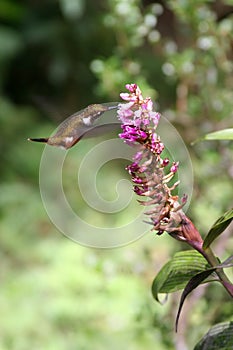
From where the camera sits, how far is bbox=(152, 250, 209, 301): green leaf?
525 millimetres

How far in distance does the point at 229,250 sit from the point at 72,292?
32.8 inches

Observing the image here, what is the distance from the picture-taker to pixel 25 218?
255cm

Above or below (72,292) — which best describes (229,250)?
above

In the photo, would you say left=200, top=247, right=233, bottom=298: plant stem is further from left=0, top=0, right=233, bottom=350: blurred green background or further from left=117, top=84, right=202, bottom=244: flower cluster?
left=0, top=0, right=233, bottom=350: blurred green background

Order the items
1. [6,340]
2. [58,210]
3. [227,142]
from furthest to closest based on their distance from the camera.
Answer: [58,210], [6,340], [227,142]

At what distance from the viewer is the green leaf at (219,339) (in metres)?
0.55

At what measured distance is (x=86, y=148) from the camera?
2594 mm

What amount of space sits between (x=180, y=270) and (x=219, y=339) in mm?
70

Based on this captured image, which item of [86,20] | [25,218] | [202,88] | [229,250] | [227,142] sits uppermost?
[86,20]

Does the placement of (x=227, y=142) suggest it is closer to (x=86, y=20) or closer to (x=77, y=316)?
(x=77, y=316)

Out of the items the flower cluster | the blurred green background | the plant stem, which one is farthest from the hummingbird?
the blurred green background

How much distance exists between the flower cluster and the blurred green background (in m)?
0.56

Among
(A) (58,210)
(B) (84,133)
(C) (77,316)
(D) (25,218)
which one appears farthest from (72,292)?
(B) (84,133)

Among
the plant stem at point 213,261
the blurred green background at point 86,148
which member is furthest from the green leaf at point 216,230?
the blurred green background at point 86,148
